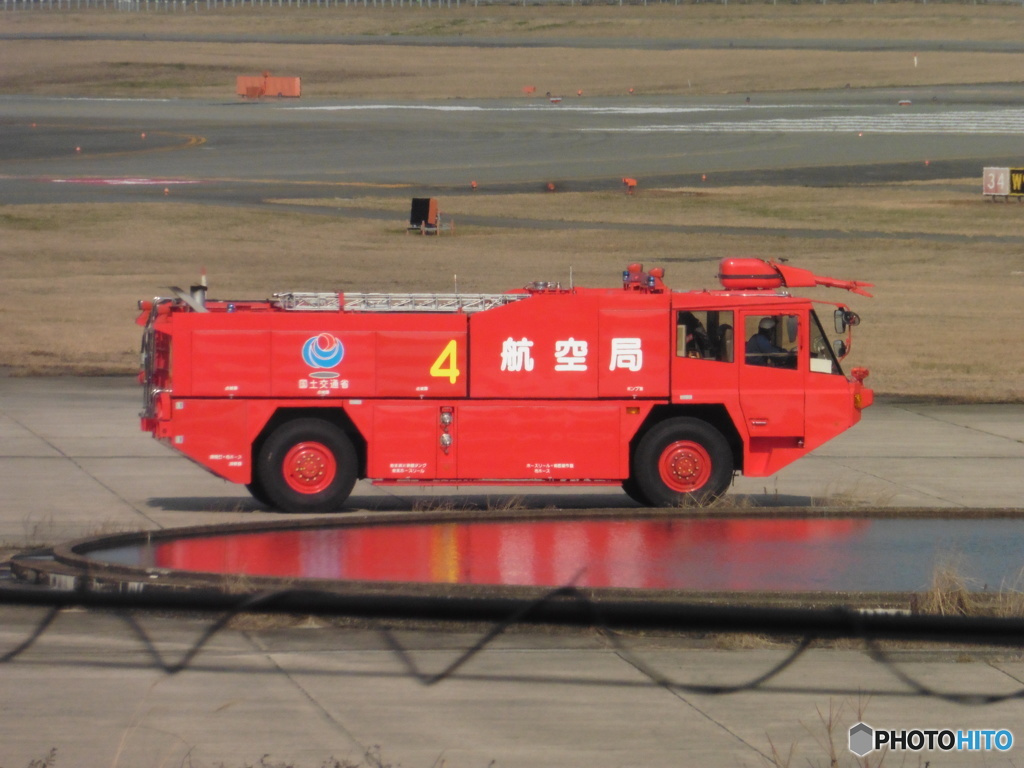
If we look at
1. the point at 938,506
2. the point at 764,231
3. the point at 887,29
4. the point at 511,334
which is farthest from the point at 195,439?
the point at 887,29

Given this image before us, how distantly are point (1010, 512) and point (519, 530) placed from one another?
5.98m

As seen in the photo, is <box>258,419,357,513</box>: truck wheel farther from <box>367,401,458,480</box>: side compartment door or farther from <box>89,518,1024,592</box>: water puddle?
A: <box>89,518,1024,592</box>: water puddle

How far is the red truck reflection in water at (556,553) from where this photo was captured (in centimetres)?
1397

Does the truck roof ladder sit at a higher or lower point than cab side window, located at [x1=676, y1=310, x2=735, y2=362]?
higher

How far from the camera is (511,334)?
18.1m

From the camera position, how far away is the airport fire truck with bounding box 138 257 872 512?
1798 cm

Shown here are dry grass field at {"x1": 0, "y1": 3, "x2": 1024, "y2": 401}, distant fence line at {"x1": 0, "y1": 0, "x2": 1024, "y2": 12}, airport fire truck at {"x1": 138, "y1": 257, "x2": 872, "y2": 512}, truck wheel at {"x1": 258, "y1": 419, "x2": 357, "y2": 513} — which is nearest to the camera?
airport fire truck at {"x1": 138, "y1": 257, "x2": 872, "y2": 512}

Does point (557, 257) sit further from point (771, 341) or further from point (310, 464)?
point (310, 464)

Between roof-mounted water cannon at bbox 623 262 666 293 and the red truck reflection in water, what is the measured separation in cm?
321

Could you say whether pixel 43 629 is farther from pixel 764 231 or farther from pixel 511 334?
pixel 764 231

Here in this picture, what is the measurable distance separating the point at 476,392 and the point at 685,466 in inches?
109

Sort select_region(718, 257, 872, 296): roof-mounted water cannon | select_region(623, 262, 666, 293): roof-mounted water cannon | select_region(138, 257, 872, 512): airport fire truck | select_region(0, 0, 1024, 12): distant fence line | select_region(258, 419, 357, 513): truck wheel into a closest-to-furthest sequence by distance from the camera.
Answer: select_region(138, 257, 872, 512): airport fire truck, select_region(258, 419, 357, 513): truck wheel, select_region(623, 262, 666, 293): roof-mounted water cannon, select_region(718, 257, 872, 296): roof-mounted water cannon, select_region(0, 0, 1024, 12): distant fence line

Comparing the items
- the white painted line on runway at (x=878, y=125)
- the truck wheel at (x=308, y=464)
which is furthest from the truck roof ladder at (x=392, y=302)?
the white painted line on runway at (x=878, y=125)

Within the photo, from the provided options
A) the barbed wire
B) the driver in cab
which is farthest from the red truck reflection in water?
the barbed wire
